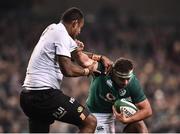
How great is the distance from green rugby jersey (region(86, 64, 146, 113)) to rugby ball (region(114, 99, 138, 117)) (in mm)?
98

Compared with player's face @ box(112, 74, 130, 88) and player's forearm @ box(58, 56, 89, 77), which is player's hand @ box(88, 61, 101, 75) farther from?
player's forearm @ box(58, 56, 89, 77)

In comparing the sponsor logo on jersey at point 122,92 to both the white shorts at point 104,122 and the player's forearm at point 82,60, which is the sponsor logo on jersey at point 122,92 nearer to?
the white shorts at point 104,122

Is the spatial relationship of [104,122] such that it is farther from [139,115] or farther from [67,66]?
[67,66]

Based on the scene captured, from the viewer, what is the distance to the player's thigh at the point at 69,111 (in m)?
8.18

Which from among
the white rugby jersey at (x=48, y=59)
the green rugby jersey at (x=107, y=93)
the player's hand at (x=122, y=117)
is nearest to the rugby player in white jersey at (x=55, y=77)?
the white rugby jersey at (x=48, y=59)

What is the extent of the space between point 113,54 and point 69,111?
377 inches

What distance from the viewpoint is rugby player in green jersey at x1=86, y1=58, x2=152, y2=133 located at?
891 centimetres

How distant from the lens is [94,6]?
65.3ft

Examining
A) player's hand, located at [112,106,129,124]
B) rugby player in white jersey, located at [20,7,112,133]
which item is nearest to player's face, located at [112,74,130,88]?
player's hand, located at [112,106,129,124]

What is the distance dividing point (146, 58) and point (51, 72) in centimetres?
973

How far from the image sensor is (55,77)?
8.31 metres

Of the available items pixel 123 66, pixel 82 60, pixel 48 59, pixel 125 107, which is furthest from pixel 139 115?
pixel 48 59

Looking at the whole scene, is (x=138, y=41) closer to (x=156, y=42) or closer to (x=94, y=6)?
(x=156, y=42)

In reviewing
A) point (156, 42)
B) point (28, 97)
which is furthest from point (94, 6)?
point (28, 97)
